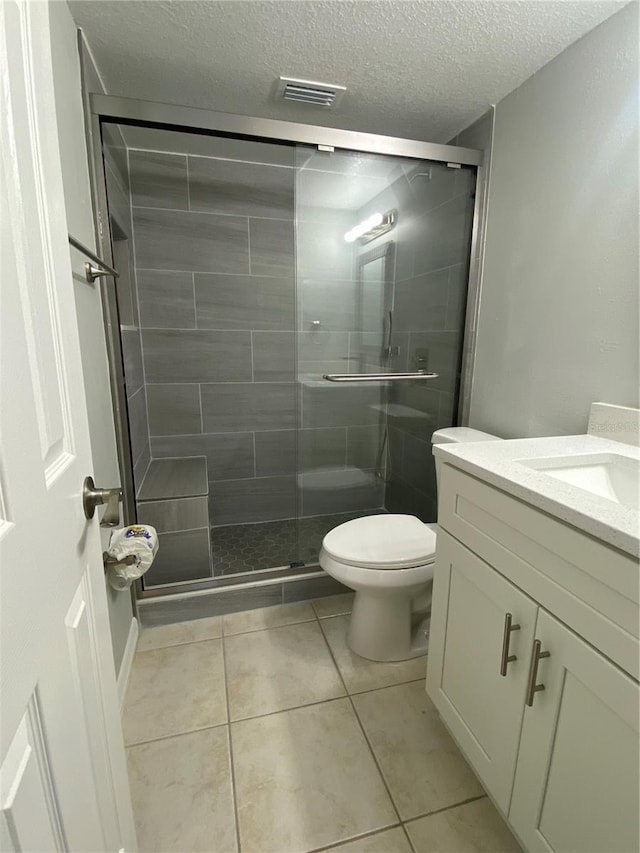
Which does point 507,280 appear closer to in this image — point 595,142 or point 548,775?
point 595,142

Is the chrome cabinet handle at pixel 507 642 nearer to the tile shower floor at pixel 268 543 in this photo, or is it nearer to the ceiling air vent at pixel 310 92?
the tile shower floor at pixel 268 543

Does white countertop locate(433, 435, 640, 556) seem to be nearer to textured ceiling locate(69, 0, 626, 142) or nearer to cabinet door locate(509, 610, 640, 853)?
cabinet door locate(509, 610, 640, 853)

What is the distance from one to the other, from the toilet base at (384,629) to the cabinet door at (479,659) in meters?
0.32

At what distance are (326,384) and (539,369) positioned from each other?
981mm

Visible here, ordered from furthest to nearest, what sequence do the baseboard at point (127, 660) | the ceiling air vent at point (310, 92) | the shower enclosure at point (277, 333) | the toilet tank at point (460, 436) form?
the shower enclosure at point (277, 333)
the toilet tank at point (460, 436)
the ceiling air vent at point (310, 92)
the baseboard at point (127, 660)

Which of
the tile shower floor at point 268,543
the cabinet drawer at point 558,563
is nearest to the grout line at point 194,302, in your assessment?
the tile shower floor at point 268,543

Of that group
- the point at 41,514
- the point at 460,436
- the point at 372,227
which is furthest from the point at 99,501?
the point at 372,227

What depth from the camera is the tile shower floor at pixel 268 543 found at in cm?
199

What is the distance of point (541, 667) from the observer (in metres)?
0.79

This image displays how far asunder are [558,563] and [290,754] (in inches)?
39.6

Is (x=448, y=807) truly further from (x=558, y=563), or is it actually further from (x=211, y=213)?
(x=211, y=213)

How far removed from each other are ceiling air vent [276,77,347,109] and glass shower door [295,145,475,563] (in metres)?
0.20

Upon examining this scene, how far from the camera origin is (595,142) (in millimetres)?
1263

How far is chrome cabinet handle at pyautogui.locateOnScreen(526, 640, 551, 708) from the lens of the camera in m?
0.78
